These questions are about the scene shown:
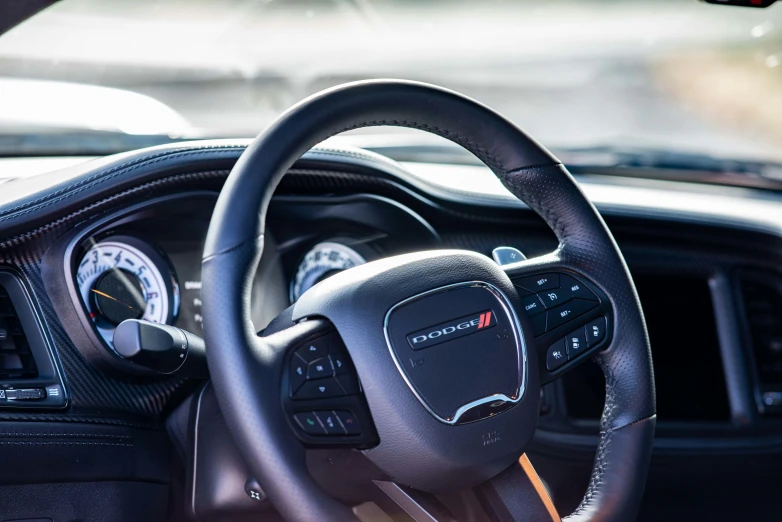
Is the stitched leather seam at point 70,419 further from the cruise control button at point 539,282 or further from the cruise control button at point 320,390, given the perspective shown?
the cruise control button at point 539,282

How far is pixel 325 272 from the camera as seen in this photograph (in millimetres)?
1857

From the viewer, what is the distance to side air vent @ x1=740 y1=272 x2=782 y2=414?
7.23 ft

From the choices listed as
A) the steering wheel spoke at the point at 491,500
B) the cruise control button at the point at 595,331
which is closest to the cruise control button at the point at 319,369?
the steering wheel spoke at the point at 491,500

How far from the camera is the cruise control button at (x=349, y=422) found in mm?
1166

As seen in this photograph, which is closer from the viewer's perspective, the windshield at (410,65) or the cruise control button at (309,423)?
A: the cruise control button at (309,423)

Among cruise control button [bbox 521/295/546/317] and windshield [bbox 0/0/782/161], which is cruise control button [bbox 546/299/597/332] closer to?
cruise control button [bbox 521/295/546/317]

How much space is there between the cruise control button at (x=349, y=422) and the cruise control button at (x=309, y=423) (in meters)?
0.03

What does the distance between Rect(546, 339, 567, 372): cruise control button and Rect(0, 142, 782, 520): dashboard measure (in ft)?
1.97

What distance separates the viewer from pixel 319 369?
1177 mm

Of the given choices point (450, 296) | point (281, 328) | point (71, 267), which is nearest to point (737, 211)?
point (450, 296)

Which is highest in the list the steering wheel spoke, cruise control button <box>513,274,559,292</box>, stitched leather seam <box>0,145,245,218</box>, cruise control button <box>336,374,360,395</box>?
stitched leather seam <box>0,145,245,218</box>

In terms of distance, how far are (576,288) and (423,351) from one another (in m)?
0.33

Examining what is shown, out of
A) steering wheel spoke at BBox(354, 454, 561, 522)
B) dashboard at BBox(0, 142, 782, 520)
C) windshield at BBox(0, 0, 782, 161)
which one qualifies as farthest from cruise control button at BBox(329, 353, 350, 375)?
windshield at BBox(0, 0, 782, 161)

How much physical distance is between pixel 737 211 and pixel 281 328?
1.42 meters
